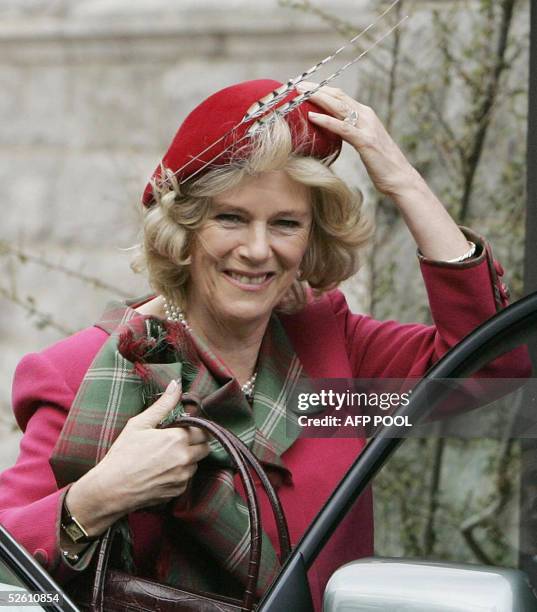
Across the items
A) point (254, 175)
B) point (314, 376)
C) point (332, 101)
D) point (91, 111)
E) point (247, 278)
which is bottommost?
point (314, 376)

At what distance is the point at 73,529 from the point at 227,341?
0.52 meters

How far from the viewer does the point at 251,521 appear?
1743 millimetres

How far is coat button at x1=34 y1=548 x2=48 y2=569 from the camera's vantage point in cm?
182

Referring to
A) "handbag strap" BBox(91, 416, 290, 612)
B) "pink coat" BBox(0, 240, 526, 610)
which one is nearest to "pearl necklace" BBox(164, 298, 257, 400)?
"pink coat" BBox(0, 240, 526, 610)

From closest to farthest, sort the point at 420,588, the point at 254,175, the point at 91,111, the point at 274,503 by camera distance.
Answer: the point at 420,588
the point at 274,503
the point at 254,175
the point at 91,111

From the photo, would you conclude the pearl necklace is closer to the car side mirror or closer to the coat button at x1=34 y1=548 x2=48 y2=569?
the coat button at x1=34 y1=548 x2=48 y2=569

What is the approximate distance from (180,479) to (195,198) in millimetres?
551

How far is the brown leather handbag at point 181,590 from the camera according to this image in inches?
67.9

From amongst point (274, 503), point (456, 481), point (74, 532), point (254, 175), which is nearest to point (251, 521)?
point (274, 503)

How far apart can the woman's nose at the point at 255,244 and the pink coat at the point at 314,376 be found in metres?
0.26

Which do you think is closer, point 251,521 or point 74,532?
point 251,521

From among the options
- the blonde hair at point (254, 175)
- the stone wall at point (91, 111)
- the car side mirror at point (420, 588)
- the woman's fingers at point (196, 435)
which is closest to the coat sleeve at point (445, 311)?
the blonde hair at point (254, 175)

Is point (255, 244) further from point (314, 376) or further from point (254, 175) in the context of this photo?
point (314, 376)

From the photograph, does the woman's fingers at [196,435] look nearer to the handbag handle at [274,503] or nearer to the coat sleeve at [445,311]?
the handbag handle at [274,503]
